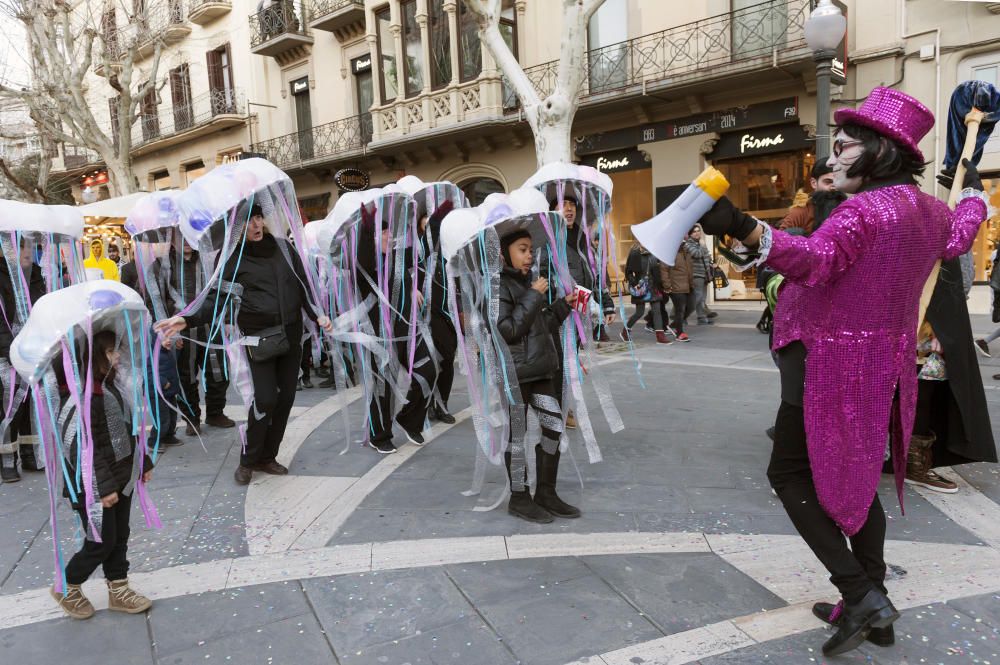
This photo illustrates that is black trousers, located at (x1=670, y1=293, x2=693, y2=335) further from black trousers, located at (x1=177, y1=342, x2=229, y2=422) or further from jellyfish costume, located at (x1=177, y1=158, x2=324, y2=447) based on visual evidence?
jellyfish costume, located at (x1=177, y1=158, x2=324, y2=447)

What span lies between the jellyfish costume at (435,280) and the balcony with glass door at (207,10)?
21.3m

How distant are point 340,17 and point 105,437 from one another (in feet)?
62.2

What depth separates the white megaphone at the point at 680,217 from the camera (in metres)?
2.03

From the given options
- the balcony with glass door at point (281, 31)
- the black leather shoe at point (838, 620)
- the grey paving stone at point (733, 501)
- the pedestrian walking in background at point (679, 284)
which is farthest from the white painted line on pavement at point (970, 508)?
the balcony with glass door at point (281, 31)

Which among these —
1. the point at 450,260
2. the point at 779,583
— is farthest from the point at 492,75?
the point at 779,583

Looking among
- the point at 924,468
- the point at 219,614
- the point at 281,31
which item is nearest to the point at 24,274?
the point at 219,614

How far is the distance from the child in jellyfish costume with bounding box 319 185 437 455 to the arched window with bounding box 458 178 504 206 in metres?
12.7

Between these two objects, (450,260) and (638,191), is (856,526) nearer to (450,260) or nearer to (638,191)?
(450,260)

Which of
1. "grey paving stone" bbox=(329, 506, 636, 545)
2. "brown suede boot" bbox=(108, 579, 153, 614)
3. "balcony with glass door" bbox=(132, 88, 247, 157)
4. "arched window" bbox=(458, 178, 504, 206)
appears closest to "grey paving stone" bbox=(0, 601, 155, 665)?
"brown suede boot" bbox=(108, 579, 153, 614)

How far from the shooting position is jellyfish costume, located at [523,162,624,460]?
3.76 m

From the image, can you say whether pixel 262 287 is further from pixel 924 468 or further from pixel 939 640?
pixel 924 468

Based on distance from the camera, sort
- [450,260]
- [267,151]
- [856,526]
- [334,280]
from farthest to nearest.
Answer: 1. [267,151]
2. [334,280]
3. [450,260]
4. [856,526]

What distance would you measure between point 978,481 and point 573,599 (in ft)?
8.78

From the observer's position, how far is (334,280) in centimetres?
501
